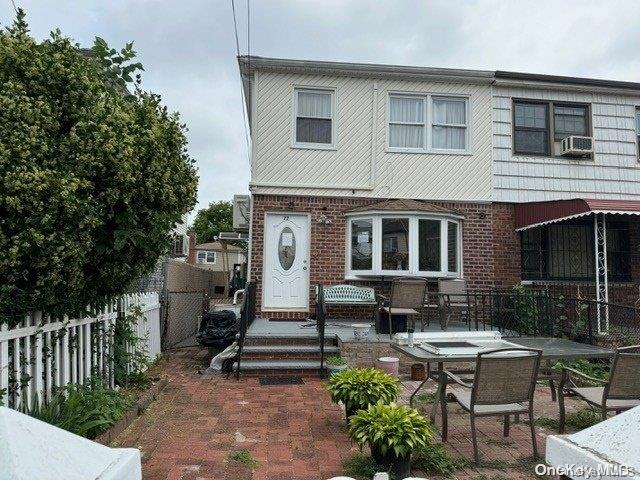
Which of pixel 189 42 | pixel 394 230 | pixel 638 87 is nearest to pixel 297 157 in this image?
pixel 394 230

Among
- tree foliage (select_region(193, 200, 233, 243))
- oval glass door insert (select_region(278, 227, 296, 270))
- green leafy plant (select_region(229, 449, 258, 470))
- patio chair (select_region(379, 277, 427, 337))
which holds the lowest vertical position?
green leafy plant (select_region(229, 449, 258, 470))

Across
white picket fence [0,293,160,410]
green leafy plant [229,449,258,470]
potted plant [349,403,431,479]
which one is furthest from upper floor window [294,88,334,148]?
potted plant [349,403,431,479]

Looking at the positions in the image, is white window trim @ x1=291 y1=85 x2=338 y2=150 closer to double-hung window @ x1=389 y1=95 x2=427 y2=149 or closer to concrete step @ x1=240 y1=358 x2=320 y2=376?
double-hung window @ x1=389 y1=95 x2=427 y2=149

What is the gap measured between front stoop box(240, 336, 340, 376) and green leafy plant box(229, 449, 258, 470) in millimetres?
3185

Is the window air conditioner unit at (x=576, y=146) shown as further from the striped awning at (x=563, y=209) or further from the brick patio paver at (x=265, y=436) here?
the brick patio paver at (x=265, y=436)

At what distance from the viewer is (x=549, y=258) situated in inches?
421

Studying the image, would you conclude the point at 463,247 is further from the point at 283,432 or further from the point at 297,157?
the point at 283,432

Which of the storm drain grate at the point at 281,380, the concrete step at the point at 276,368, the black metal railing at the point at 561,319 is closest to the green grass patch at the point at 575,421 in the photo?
the black metal railing at the point at 561,319

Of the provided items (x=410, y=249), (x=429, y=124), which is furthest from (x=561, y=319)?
(x=429, y=124)

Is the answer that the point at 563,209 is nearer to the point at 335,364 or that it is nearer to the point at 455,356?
the point at 335,364

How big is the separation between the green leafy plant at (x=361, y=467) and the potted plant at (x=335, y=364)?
2.89 metres

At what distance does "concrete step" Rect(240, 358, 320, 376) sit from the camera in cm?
725

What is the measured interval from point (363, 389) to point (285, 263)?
19.0 feet

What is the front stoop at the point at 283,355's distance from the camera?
7273mm
